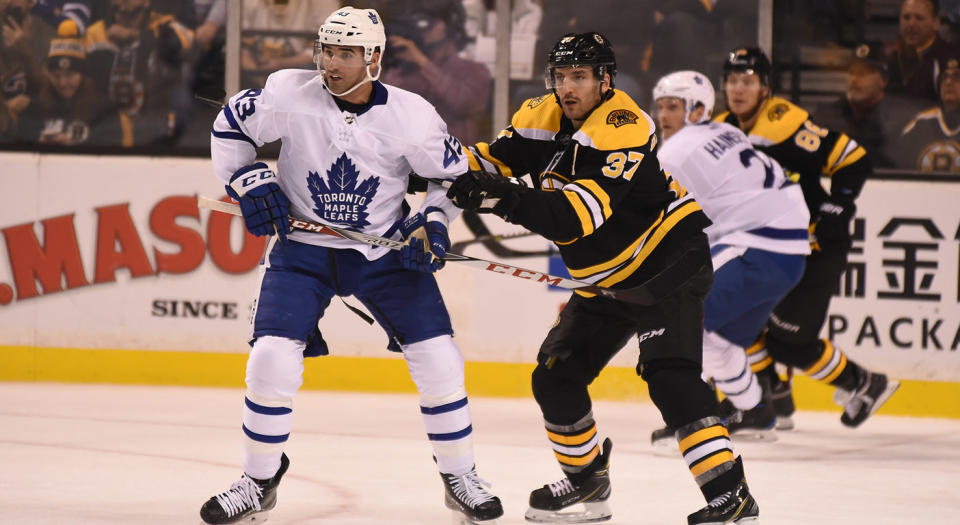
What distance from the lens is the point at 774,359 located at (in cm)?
508

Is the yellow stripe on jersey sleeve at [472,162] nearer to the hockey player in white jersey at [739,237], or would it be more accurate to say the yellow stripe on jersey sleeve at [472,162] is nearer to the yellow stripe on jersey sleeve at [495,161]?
the yellow stripe on jersey sleeve at [495,161]

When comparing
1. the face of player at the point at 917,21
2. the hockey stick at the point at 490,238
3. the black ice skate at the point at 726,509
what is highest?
the face of player at the point at 917,21

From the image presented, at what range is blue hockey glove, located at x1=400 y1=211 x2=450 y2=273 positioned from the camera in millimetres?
3141

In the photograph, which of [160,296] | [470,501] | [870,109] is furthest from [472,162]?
[870,109]

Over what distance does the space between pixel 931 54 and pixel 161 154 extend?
11.4 ft

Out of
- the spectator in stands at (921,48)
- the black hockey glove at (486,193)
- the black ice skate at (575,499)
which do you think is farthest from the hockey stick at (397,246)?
the spectator in stands at (921,48)

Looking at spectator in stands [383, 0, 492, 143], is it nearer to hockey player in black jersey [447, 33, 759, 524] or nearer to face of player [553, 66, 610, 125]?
Answer: hockey player in black jersey [447, 33, 759, 524]

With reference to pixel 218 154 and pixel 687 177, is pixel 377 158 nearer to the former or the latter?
pixel 218 154

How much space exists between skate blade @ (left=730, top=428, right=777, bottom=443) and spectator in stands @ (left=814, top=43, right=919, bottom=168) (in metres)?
1.64

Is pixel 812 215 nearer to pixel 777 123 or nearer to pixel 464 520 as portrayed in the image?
pixel 777 123

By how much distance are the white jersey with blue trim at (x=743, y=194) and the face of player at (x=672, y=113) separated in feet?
0.48

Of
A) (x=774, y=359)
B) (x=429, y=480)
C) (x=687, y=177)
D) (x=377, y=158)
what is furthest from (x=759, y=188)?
(x=377, y=158)

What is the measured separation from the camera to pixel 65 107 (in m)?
6.14

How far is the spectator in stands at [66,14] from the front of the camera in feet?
20.1
